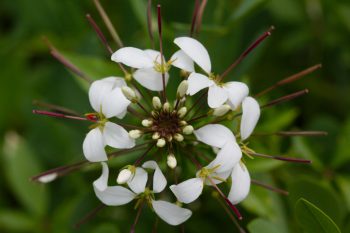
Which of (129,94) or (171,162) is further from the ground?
(129,94)

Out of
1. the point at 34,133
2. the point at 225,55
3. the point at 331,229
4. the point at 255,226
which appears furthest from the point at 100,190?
the point at 34,133

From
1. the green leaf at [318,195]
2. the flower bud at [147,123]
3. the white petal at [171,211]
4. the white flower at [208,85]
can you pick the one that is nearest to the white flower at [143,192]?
the white petal at [171,211]

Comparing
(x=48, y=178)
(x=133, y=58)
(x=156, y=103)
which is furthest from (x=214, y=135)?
(x=48, y=178)

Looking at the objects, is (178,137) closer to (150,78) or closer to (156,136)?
(156,136)

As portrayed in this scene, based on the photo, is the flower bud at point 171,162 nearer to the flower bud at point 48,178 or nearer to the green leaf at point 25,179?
the flower bud at point 48,178

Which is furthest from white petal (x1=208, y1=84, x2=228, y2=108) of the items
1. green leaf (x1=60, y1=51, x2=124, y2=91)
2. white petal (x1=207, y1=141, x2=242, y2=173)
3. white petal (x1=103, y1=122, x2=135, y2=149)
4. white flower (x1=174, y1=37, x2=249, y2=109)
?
green leaf (x1=60, y1=51, x2=124, y2=91)

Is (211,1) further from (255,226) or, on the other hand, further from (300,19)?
(255,226)

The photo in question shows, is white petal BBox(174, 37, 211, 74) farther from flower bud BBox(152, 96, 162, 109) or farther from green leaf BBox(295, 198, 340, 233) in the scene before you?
green leaf BBox(295, 198, 340, 233)
